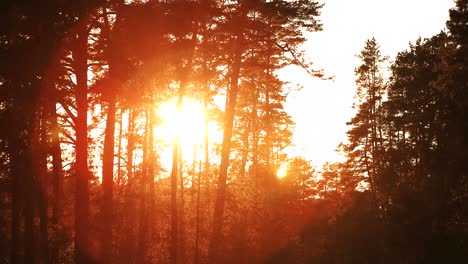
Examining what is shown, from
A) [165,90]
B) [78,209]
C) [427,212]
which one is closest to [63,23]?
[78,209]

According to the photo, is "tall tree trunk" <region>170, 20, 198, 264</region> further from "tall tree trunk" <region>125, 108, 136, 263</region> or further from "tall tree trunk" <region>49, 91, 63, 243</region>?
"tall tree trunk" <region>49, 91, 63, 243</region>

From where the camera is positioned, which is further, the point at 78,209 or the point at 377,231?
the point at 377,231

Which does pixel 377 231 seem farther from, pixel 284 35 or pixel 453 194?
pixel 284 35

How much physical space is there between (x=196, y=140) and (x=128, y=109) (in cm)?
1353

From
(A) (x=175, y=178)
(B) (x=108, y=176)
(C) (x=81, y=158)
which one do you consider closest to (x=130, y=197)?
(A) (x=175, y=178)

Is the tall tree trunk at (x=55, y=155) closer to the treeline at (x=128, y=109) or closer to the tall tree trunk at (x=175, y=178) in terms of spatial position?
the treeline at (x=128, y=109)

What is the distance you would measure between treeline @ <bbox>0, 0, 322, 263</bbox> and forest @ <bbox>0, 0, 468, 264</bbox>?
0.07m

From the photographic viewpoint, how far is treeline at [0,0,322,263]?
11.4m

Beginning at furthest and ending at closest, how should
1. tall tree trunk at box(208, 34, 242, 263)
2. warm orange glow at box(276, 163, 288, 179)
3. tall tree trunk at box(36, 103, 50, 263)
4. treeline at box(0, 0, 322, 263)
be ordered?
warm orange glow at box(276, 163, 288, 179)
tall tree trunk at box(208, 34, 242, 263)
tall tree trunk at box(36, 103, 50, 263)
treeline at box(0, 0, 322, 263)

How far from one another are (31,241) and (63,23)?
7.80m

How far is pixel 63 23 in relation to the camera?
11.3 m

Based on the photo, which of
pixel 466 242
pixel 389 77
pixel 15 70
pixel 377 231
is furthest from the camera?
pixel 389 77

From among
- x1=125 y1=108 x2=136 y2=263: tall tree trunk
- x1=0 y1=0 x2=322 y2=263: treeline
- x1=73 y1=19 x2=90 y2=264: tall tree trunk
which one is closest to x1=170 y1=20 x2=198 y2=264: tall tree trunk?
x1=0 y1=0 x2=322 y2=263: treeline

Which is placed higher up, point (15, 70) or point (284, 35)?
point (284, 35)
